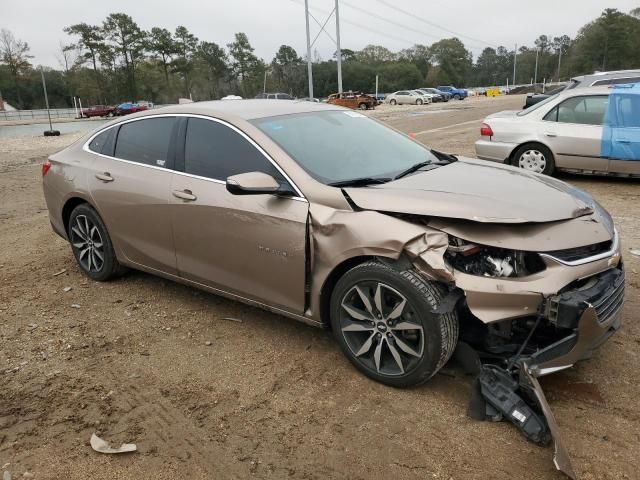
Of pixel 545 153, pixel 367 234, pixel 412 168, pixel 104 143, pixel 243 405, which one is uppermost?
pixel 104 143

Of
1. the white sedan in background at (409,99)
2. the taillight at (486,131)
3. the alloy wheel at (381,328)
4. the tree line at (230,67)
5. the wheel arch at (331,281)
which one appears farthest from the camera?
the tree line at (230,67)

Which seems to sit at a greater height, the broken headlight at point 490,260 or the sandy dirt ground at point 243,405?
the broken headlight at point 490,260

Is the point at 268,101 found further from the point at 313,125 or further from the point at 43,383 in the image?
the point at 43,383

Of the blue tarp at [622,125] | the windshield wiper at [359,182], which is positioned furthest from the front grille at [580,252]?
the blue tarp at [622,125]

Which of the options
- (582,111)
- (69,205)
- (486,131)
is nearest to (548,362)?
(69,205)

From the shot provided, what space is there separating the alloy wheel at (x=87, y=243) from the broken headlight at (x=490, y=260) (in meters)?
3.24

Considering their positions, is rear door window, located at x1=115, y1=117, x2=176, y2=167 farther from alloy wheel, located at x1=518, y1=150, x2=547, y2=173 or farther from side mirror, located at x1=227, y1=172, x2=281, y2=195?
alloy wheel, located at x1=518, y1=150, x2=547, y2=173

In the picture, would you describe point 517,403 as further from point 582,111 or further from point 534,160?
point 582,111

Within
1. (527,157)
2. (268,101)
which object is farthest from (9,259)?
(527,157)

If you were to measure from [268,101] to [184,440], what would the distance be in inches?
111

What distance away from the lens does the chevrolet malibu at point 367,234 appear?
282 centimetres

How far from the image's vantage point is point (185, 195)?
153 inches

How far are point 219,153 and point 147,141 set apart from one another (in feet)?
2.91

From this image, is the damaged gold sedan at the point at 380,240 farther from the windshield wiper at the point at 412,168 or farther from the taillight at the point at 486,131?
the taillight at the point at 486,131
